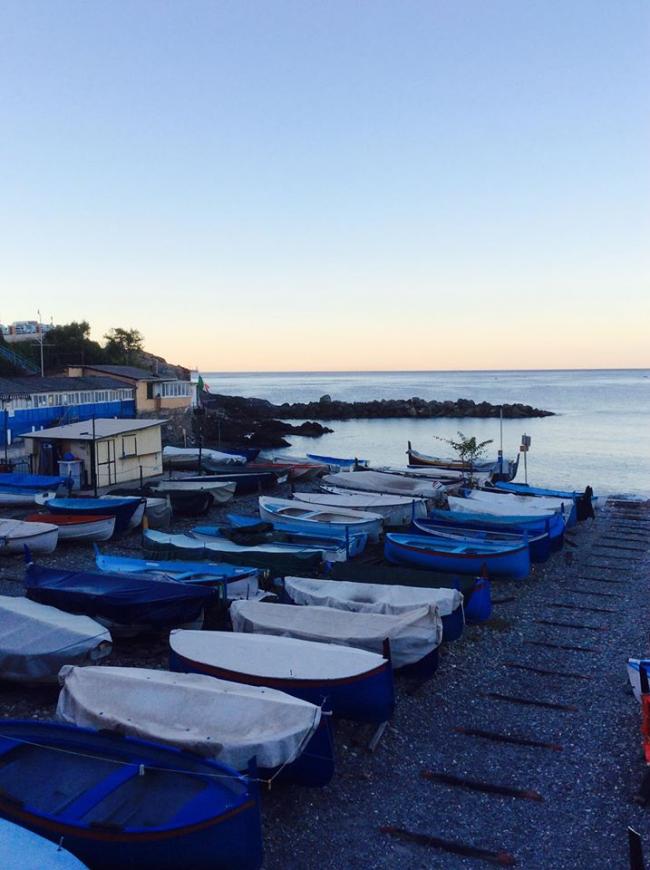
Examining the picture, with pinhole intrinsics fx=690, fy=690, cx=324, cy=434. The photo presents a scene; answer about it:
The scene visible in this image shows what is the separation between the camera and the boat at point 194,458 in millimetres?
37562

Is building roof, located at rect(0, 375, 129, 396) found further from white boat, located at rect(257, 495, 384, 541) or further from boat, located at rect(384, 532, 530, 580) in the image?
boat, located at rect(384, 532, 530, 580)

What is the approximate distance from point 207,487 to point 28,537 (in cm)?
902

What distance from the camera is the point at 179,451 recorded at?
3975 centimetres

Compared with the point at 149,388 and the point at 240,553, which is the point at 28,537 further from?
the point at 149,388

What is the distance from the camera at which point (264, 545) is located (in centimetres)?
1917

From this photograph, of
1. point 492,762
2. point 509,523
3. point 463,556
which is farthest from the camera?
point 509,523

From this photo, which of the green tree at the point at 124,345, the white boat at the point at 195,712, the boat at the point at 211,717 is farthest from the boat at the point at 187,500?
the green tree at the point at 124,345

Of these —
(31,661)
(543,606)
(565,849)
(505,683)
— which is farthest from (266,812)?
(543,606)

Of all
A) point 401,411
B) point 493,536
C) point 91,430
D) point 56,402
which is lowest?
point 493,536

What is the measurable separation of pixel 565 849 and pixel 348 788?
2791 millimetres

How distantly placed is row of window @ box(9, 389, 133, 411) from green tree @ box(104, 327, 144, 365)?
3082 centimetres

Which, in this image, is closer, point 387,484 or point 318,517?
point 318,517

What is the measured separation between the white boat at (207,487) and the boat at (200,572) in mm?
10571

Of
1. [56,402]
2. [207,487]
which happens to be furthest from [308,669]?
[56,402]
